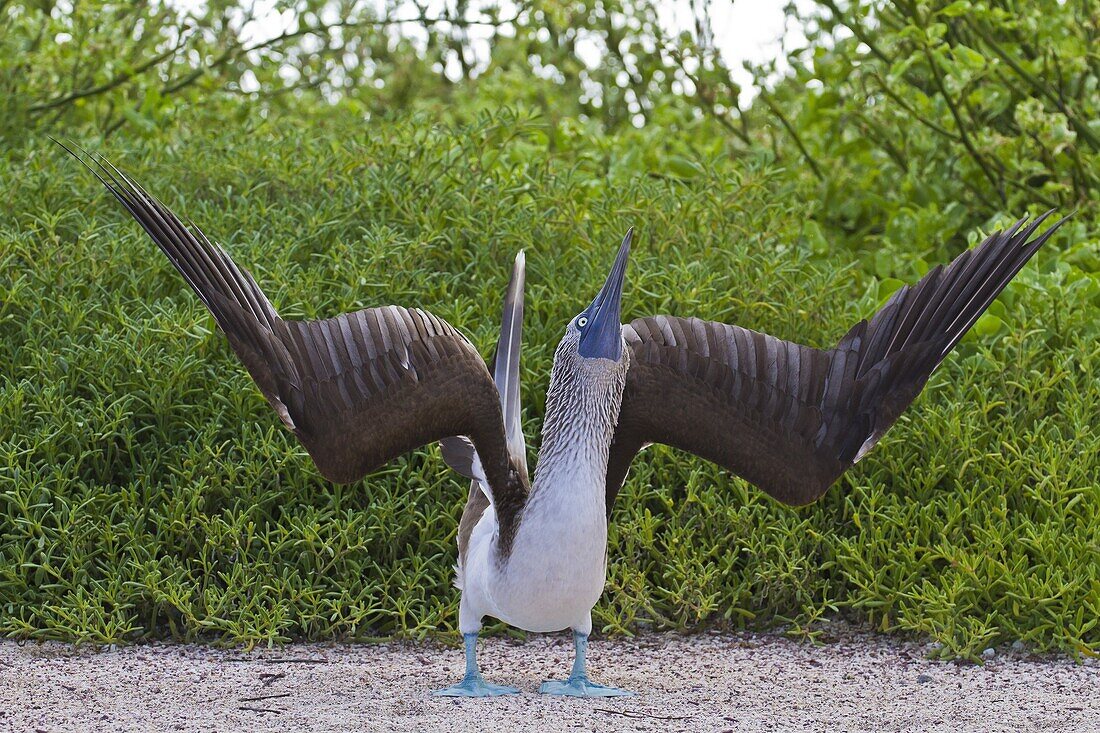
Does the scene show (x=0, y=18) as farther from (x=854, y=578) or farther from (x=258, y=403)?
(x=854, y=578)

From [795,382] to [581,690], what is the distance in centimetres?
120

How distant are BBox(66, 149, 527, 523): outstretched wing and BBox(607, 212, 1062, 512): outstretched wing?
1.69 ft

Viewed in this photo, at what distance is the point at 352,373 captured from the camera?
3.85 metres

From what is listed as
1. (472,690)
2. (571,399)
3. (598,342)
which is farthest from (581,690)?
(598,342)

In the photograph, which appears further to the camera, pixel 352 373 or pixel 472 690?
pixel 472 690

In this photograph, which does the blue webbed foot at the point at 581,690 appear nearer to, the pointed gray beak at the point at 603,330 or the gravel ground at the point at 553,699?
the gravel ground at the point at 553,699

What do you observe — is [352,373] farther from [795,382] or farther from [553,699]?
[795,382]

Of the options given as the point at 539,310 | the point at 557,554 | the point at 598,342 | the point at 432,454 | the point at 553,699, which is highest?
the point at 539,310

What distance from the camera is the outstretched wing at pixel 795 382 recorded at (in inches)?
160

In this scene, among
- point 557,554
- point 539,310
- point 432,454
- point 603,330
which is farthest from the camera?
point 539,310

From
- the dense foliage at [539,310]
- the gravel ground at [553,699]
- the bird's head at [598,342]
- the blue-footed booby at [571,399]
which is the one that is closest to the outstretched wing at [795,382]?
the blue-footed booby at [571,399]

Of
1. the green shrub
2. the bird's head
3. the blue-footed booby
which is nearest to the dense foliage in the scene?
the green shrub

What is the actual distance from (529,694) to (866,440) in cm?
134

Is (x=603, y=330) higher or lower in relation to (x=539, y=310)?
lower
